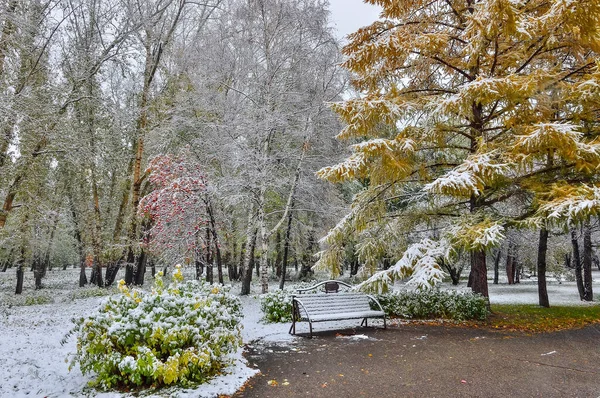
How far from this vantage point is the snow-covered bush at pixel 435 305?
7.96 meters

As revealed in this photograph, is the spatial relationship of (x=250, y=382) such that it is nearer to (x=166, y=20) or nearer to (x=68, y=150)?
(x=68, y=150)

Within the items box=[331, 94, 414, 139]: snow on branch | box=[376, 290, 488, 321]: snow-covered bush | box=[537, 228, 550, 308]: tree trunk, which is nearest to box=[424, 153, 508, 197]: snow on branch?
box=[331, 94, 414, 139]: snow on branch

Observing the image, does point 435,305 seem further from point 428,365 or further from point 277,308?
point 428,365

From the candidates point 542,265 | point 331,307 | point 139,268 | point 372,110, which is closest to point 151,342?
point 331,307

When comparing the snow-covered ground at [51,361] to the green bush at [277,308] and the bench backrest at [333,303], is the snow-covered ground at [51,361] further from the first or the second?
the bench backrest at [333,303]

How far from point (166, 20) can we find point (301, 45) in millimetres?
5619

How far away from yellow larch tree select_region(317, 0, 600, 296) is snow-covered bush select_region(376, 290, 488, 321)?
26.2 inches

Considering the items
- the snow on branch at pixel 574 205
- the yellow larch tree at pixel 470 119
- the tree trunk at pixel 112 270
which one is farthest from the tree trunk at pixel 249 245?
the snow on branch at pixel 574 205

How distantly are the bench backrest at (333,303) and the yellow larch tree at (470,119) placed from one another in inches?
15.9

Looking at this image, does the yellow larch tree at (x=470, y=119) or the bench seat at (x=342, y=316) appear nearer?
the yellow larch tree at (x=470, y=119)

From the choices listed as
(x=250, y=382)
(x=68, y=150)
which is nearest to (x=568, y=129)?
(x=250, y=382)

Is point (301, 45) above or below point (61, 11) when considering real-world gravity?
above

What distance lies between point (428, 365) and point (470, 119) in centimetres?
564

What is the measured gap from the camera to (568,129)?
Result: 551cm
